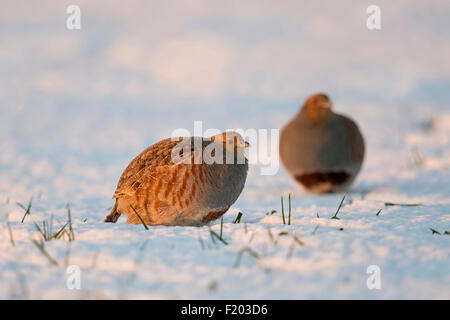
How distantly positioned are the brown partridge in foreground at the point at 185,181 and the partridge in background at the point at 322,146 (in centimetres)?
188

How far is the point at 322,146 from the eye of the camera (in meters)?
4.59

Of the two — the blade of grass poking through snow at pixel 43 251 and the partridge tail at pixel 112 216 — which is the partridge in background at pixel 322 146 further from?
the blade of grass poking through snow at pixel 43 251

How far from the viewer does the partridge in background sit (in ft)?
15.1

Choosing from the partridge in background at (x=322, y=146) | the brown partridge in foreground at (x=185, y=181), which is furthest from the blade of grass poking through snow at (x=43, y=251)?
the partridge in background at (x=322, y=146)

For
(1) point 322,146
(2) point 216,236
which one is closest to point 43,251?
(2) point 216,236

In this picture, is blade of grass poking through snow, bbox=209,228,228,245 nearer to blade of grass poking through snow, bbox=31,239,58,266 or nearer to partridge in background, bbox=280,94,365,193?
blade of grass poking through snow, bbox=31,239,58,266

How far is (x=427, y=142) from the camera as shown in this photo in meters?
7.50

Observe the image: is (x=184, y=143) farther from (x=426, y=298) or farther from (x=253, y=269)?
(x=426, y=298)

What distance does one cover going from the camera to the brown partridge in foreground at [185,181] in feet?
8.77

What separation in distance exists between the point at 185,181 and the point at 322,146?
2236mm

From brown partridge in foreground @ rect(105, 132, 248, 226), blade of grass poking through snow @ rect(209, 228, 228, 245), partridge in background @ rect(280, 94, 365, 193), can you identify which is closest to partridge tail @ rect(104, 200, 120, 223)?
brown partridge in foreground @ rect(105, 132, 248, 226)

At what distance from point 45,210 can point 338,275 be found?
2351 millimetres

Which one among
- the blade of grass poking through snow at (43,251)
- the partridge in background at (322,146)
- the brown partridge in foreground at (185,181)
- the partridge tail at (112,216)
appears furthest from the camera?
the partridge in background at (322,146)

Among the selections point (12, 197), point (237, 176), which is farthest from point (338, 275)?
point (12, 197)
